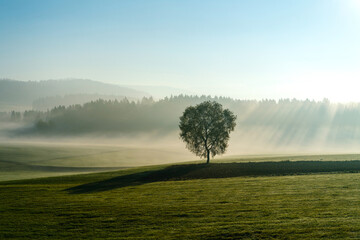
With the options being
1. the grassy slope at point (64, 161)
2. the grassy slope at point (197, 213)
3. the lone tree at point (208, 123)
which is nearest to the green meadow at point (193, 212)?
the grassy slope at point (197, 213)

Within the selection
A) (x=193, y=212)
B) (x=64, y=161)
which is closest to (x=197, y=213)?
(x=193, y=212)

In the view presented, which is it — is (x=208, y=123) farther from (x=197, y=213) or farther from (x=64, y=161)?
(x=64, y=161)

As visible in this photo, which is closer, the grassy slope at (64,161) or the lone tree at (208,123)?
the lone tree at (208,123)

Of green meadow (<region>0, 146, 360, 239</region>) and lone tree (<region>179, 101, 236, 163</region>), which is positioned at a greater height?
lone tree (<region>179, 101, 236, 163</region>)

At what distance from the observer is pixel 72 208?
2459 cm

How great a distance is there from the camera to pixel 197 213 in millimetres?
21062

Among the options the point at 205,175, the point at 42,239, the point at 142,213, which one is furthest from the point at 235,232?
the point at 205,175

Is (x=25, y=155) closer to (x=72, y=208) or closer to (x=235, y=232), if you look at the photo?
(x=72, y=208)

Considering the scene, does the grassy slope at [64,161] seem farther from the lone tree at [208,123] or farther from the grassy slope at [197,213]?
the grassy slope at [197,213]

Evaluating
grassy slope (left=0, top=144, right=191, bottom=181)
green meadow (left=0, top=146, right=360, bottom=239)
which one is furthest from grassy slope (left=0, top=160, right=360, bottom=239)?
grassy slope (left=0, top=144, right=191, bottom=181)

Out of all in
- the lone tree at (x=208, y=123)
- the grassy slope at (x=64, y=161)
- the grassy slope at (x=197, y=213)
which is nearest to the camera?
the grassy slope at (x=197, y=213)

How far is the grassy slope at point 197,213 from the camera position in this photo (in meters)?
17.0

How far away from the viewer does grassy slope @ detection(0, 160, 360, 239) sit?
668 inches

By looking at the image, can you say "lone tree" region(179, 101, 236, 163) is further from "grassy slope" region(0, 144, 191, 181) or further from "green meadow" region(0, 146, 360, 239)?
"green meadow" region(0, 146, 360, 239)
